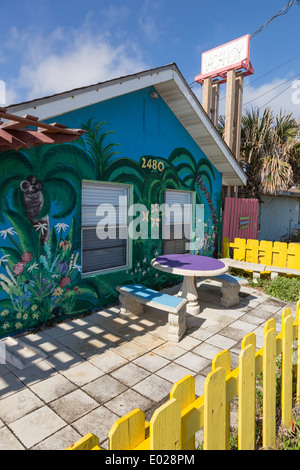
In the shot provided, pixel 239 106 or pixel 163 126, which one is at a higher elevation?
pixel 239 106

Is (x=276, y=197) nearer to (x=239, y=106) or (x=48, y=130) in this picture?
(x=239, y=106)

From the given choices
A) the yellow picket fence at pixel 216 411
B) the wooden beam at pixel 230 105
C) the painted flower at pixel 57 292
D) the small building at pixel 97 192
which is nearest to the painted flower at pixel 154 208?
the small building at pixel 97 192

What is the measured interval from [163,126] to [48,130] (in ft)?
13.1

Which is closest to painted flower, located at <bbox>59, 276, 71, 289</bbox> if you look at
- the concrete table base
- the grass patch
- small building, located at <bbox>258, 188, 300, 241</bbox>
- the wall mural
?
the wall mural

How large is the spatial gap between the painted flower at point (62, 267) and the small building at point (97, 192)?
0.06 feet

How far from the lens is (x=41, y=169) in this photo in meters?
4.71

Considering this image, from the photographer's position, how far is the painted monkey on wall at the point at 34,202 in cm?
457

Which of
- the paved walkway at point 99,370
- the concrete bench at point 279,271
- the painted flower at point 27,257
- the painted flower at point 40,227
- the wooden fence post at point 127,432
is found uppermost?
the painted flower at point 40,227

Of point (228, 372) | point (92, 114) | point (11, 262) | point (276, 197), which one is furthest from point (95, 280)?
point (276, 197)

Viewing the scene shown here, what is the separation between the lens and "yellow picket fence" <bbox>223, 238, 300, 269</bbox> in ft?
25.4

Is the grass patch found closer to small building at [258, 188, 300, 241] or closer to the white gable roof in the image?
the white gable roof

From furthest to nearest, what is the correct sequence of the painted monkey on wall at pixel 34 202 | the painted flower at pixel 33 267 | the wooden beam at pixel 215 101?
the wooden beam at pixel 215 101
the painted flower at pixel 33 267
the painted monkey on wall at pixel 34 202

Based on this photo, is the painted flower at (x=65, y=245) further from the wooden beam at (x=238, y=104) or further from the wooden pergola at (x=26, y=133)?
the wooden beam at (x=238, y=104)

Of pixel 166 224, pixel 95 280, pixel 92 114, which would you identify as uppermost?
pixel 92 114
